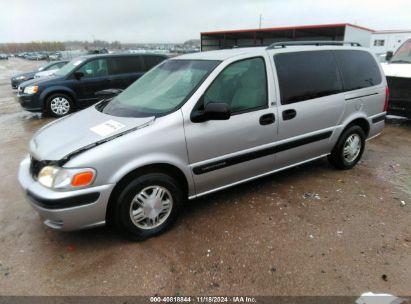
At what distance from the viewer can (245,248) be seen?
283 cm

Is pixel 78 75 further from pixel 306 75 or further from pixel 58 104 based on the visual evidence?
pixel 306 75

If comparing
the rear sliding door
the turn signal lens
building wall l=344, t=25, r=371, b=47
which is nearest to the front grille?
the turn signal lens

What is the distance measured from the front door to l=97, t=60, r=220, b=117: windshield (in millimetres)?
209

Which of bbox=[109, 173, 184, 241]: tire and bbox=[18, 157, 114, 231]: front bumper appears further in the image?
bbox=[109, 173, 184, 241]: tire

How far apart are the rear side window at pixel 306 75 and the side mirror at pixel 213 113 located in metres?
0.93

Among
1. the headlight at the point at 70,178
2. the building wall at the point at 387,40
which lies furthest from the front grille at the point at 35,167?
the building wall at the point at 387,40

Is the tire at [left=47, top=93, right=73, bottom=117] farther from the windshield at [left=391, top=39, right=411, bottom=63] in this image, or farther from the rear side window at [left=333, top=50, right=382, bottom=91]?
the windshield at [left=391, top=39, right=411, bottom=63]

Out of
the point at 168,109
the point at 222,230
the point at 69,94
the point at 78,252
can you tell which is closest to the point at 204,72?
the point at 168,109

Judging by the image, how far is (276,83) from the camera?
3.45 metres

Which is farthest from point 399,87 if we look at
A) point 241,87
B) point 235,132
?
point 235,132

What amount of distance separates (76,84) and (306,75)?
22.4ft

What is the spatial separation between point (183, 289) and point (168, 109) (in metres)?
1.58

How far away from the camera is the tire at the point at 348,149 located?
4.26 m

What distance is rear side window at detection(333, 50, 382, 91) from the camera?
13.5ft
